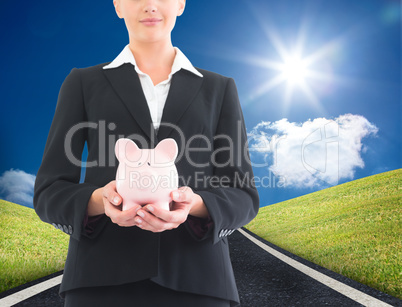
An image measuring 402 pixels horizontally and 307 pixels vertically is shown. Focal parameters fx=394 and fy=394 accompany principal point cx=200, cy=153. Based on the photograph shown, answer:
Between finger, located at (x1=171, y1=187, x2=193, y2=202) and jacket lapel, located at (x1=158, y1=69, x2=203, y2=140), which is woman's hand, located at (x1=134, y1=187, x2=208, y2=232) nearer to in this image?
finger, located at (x1=171, y1=187, x2=193, y2=202)

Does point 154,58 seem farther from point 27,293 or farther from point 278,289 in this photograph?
point 27,293

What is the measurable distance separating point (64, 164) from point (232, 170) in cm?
82

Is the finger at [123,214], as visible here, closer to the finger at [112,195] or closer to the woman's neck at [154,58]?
the finger at [112,195]

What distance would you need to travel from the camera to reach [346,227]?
11.2 metres

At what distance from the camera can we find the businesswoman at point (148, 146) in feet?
5.56

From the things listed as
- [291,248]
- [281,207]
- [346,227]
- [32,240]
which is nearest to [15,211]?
[32,240]

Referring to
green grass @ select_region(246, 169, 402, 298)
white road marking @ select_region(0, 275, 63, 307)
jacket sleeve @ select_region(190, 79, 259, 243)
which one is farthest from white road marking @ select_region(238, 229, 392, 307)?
white road marking @ select_region(0, 275, 63, 307)

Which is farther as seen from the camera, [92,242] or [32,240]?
[32,240]

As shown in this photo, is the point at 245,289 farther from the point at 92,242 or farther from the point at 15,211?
the point at 15,211

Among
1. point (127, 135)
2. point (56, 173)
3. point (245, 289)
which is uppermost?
point (127, 135)

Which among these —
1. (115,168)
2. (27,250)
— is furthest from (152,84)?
(27,250)

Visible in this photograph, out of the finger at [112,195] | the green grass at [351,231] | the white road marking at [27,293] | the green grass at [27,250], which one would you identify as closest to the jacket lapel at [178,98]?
the finger at [112,195]

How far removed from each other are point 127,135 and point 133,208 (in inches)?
19.5

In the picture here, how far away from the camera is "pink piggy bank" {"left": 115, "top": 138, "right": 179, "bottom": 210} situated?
4.90 feet
